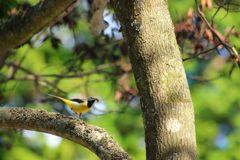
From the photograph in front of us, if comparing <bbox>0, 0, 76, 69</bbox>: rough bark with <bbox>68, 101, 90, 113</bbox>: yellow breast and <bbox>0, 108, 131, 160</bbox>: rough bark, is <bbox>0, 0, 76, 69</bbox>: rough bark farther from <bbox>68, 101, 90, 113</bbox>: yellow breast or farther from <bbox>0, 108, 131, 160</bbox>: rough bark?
<bbox>68, 101, 90, 113</bbox>: yellow breast

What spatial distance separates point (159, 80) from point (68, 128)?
90 centimetres

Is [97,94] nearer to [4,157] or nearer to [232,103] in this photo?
[4,157]

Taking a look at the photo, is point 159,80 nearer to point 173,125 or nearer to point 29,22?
A: point 173,125

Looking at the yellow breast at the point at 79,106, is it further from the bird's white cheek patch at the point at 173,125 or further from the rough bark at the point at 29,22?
the bird's white cheek patch at the point at 173,125

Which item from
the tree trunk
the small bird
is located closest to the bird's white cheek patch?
the tree trunk

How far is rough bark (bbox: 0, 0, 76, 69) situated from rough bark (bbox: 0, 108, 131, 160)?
3.99 ft

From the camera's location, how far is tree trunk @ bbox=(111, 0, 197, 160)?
2.32 m

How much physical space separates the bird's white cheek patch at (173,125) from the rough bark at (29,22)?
1888 mm

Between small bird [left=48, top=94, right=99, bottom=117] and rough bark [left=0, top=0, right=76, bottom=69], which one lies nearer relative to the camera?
rough bark [left=0, top=0, right=76, bottom=69]

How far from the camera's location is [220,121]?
1042cm

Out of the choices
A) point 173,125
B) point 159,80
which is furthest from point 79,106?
point 173,125

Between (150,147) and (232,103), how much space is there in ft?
27.4

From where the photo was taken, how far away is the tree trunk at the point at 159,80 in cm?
232

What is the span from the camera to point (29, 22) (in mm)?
3900
